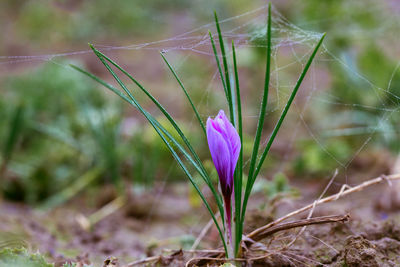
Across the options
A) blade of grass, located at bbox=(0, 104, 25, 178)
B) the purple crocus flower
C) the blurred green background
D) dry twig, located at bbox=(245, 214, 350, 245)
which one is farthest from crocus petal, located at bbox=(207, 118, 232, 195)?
blade of grass, located at bbox=(0, 104, 25, 178)

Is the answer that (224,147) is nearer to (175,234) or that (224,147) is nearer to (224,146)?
(224,146)

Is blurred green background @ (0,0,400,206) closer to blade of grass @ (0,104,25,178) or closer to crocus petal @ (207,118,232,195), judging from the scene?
blade of grass @ (0,104,25,178)

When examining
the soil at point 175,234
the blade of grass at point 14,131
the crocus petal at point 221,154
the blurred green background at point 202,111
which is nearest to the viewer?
the crocus petal at point 221,154

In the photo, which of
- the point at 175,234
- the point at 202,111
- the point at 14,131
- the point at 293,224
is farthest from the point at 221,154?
the point at 202,111

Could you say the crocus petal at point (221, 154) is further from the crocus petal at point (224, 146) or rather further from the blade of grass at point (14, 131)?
the blade of grass at point (14, 131)

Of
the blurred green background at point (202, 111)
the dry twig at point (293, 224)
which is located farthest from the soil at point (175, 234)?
the blurred green background at point (202, 111)
